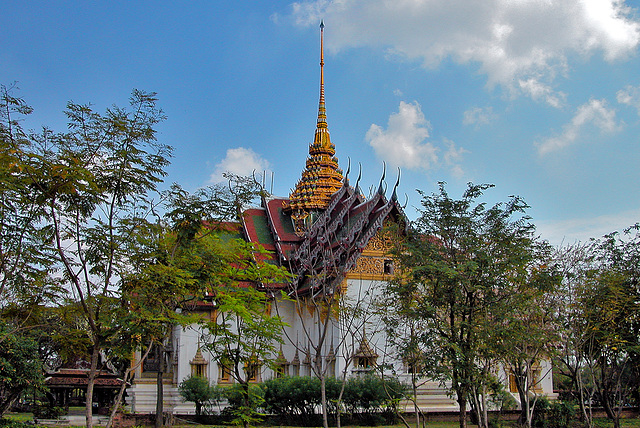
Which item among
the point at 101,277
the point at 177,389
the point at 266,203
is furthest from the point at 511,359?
→ the point at 266,203

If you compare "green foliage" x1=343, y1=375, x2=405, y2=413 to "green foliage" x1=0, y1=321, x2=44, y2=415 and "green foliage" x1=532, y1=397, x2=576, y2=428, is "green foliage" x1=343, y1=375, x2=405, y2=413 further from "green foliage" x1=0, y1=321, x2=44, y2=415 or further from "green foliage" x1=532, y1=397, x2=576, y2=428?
"green foliage" x1=0, y1=321, x2=44, y2=415

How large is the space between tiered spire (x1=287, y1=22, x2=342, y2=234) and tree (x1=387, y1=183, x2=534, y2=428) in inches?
636

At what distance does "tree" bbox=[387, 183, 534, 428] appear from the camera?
12.4 m

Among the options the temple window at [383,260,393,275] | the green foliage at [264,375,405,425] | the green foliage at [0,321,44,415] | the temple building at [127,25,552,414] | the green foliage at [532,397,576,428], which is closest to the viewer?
the green foliage at [0,321,44,415]

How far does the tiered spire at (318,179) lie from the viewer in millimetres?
30250

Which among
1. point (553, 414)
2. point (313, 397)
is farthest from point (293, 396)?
point (553, 414)

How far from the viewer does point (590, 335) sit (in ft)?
57.6

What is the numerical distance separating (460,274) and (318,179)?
1967cm

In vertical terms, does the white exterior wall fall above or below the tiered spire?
below

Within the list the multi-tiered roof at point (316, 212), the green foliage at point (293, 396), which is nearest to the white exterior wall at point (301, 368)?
the multi-tiered roof at point (316, 212)

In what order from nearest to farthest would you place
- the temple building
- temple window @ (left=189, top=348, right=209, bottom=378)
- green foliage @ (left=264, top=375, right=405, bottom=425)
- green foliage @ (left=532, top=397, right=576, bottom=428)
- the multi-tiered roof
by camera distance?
green foliage @ (left=264, top=375, right=405, bottom=425) → green foliage @ (left=532, top=397, right=576, bottom=428) → the temple building → temple window @ (left=189, top=348, right=209, bottom=378) → the multi-tiered roof

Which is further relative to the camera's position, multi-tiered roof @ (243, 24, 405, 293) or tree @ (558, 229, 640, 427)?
multi-tiered roof @ (243, 24, 405, 293)

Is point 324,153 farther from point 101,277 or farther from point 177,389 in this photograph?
point 101,277

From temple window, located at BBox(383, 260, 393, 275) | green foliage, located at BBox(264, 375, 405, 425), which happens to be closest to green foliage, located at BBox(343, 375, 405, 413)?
green foliage, located at BBox(264, 375, 405, 425)
